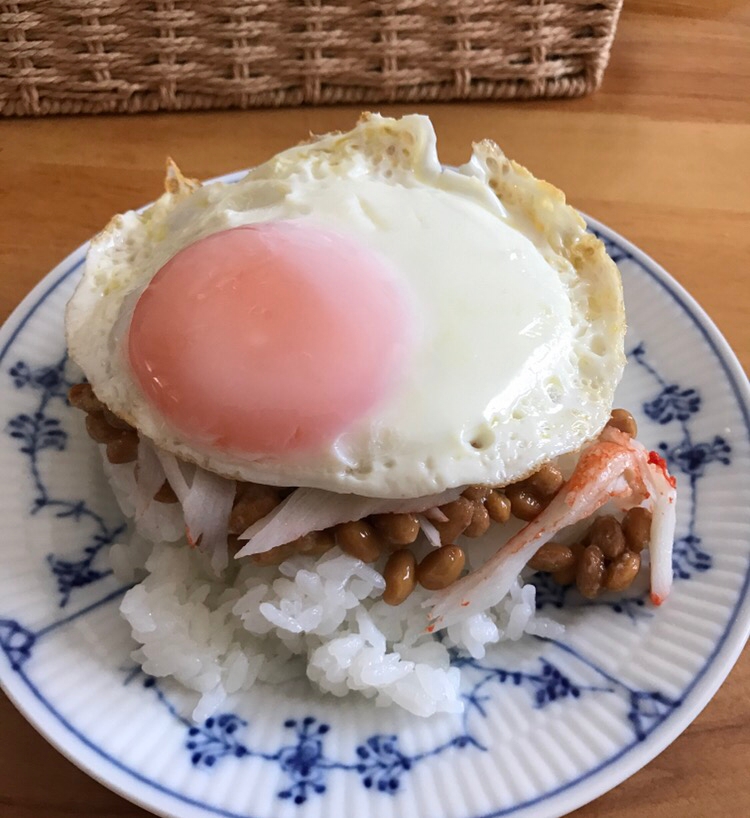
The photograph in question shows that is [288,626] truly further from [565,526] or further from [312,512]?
[565,526]

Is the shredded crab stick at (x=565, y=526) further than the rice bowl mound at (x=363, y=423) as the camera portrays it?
Yes

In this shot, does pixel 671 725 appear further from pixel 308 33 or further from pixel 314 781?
pixel 308 33

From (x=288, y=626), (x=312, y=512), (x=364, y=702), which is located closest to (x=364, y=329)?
(x=312, y=512)

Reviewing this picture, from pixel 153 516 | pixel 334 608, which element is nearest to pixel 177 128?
pixel 153 516

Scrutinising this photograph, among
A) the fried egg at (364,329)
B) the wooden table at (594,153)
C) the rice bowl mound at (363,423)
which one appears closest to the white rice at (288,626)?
the rice bowl mound at (363,423)

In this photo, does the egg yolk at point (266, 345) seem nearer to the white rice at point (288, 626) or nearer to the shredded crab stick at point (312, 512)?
the shredded crab stick at point (312, 512)

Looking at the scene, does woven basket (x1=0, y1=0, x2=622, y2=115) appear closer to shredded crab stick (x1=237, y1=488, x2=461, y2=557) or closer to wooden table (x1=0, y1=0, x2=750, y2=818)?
wooden table (x1=0, y1=0, x2=750, y2=818)
